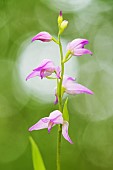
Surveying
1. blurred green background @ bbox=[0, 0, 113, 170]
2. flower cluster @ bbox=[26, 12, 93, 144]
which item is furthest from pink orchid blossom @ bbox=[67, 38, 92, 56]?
blurred green background @ bbox=[0, 0, 113, 170]

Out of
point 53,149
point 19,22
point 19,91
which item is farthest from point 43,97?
point 19,22

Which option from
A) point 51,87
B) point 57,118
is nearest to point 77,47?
point 57,118

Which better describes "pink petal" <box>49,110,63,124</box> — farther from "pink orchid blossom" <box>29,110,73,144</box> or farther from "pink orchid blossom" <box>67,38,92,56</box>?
"pink orchid blossom" <box>67,38,92,56</box>

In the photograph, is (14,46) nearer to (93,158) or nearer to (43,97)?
(43,97)

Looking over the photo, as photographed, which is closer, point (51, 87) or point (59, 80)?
point (59, 80)

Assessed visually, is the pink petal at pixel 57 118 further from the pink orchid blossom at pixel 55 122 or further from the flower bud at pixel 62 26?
the flower bud at pixel 62 26

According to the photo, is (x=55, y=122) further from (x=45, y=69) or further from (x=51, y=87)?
(x=51, y=87)
